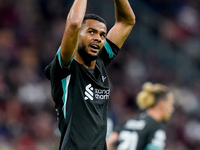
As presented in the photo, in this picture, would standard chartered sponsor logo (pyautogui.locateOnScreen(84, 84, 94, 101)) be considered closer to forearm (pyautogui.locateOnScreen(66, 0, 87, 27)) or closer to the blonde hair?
forearm (pyautogui.locateOnScreen(66, 0, 87, 27))

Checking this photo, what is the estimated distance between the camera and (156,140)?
5422 millimetres

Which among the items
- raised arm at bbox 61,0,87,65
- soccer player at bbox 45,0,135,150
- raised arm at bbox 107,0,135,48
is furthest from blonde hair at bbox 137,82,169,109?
raised arm at bbox 61,0,87,65

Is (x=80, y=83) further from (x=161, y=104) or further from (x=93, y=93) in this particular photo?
(x=161, y=104)

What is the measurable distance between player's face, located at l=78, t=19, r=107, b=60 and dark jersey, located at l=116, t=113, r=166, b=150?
2.38m

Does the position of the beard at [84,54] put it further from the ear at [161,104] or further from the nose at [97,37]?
the ear at [161,104]

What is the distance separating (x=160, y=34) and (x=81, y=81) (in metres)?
9.13

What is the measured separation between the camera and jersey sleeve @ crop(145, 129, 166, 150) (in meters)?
5.39

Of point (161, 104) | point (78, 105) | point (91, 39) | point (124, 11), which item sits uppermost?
point (161, 104)

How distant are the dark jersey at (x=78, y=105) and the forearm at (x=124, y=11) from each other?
1.95 ft

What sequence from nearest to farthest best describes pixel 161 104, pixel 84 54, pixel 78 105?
pixel 78 105 → pixel 84 54 → pixel 161 104

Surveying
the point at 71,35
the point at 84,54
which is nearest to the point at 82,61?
the point at 84,54

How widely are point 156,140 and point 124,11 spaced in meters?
2.23

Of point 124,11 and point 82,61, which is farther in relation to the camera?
point 124,11

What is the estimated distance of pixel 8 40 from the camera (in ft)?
31.6
